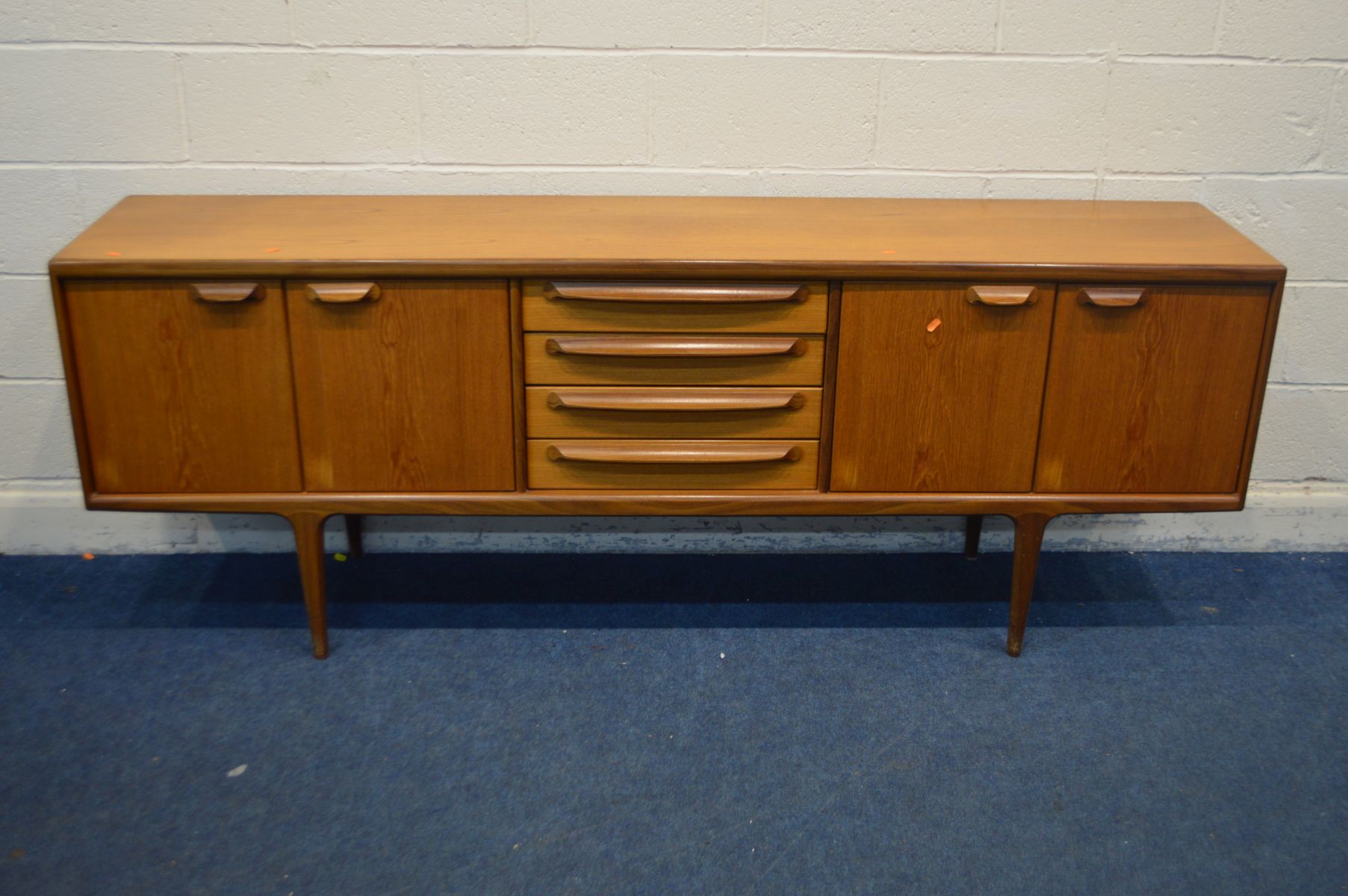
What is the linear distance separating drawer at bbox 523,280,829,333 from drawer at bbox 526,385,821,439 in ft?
0.35

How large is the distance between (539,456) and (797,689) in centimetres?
60

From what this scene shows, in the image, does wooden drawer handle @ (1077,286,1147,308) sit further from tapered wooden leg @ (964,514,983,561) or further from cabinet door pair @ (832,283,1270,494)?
tapered wooden leg @ (964,514,983,561)

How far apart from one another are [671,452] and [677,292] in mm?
278

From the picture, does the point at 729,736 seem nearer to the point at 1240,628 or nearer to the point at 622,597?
the point at 622,597

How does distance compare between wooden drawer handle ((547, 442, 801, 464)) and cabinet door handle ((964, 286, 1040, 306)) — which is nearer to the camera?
cabinet door handle ((964, 286, 1040, 306))

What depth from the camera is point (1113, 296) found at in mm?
1944

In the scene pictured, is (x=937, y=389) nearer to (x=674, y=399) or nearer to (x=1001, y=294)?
(x=1001, y=294)

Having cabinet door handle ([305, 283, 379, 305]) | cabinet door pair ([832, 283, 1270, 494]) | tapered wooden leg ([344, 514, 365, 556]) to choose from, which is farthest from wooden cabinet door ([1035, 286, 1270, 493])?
tapered wooden leg ([344, 514, 365, 556])

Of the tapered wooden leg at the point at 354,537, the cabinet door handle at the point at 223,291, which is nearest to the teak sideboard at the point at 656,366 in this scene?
the cabinet door handle at the point at 223,291

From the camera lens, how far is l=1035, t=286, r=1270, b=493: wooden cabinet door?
196 cm

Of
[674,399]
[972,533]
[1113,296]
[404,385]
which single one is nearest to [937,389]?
[1113,296]

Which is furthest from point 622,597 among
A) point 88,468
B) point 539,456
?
point 88,468

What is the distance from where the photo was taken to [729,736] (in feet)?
6.58

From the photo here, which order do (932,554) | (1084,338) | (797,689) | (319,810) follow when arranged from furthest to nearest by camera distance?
(932,554) < (797,689) < (1084,338) < (319,810)
